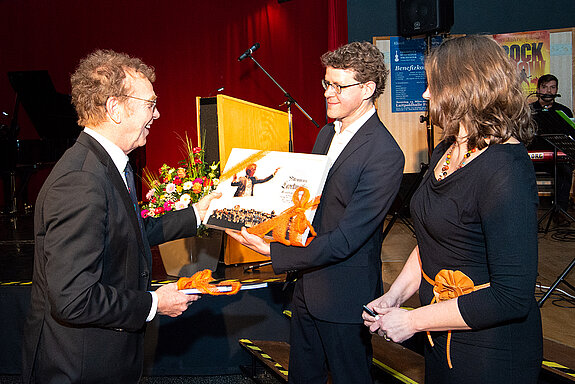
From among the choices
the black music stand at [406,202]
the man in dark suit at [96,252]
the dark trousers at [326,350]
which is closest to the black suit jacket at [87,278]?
the man in dark suit at [96,252]

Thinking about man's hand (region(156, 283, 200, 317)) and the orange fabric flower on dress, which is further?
man's hand (region(156, 283, 200, 317))

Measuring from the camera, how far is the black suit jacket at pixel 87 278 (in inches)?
49.2

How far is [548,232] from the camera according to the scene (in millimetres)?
5254

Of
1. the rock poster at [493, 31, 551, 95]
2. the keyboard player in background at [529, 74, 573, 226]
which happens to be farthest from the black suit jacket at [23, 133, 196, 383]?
the rock poster at [493, 31, 551, 95]

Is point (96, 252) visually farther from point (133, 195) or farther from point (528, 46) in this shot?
point (528, 46)

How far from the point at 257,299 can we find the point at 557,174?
412 cm

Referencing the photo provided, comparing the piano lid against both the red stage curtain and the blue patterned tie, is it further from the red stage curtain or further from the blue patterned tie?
the blue patterned tie

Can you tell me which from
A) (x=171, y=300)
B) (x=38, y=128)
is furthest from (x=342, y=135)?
(x=38, y=128)

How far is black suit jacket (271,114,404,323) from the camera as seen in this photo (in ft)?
5.55

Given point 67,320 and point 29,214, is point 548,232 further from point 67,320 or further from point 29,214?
point 29,214

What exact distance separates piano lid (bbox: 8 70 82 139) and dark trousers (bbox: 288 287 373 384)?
5674 mm

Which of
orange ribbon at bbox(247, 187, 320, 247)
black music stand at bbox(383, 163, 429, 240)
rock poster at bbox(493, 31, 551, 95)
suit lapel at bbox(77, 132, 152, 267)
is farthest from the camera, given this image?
rock poster at bbox(493, 31, 551, 95)

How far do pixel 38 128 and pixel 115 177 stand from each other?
6.43 metres

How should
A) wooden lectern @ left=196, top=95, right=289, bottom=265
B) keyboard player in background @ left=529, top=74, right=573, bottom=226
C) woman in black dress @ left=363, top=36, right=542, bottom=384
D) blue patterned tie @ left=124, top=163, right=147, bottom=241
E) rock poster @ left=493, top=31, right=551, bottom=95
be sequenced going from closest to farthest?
woman in black dress @ left=363, top=36, right=542, bottom=384, blue patterned tie @ left=124, top=163, right=147, bottom=241, wooden lectern @ left=196, top=95, right=289, bottom=265, keyboard player in background @ left=529, top=74, right=573, bottom=226, rock poster @ left=493, top=31, right=551, bottom=95
